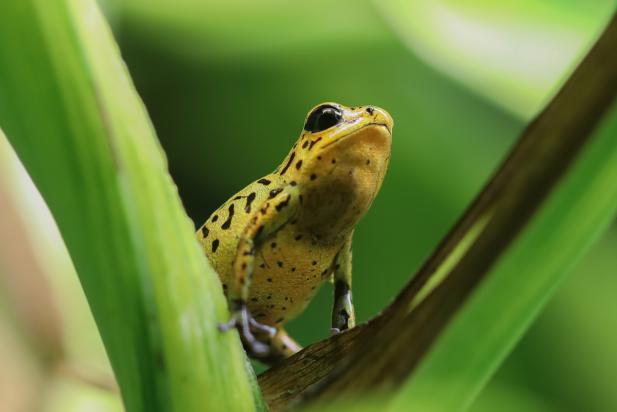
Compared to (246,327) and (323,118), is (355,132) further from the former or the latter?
(246,327)

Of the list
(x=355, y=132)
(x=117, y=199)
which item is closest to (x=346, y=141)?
(x=355, y=132)

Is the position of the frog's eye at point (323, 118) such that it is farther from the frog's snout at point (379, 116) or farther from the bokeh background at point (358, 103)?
the bokeh background at point (358, 103)

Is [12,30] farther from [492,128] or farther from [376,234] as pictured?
[492,128]

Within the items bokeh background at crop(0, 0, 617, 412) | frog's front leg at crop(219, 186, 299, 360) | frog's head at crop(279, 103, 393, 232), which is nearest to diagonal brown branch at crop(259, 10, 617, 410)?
frog's front leg at crop(219, 186, 299, 360)

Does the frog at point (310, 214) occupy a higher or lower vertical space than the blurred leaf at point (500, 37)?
lower

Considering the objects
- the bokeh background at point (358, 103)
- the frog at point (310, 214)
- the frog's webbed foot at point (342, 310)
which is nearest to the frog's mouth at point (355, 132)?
the frog at point (310, 214)

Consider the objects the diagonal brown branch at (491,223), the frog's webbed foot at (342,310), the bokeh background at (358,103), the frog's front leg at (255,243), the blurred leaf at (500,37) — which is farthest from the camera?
the blurred leaf at (500,37)

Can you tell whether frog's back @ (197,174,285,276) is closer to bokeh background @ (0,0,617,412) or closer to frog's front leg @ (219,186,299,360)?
frog's front leg @ (219,186,299,360)
